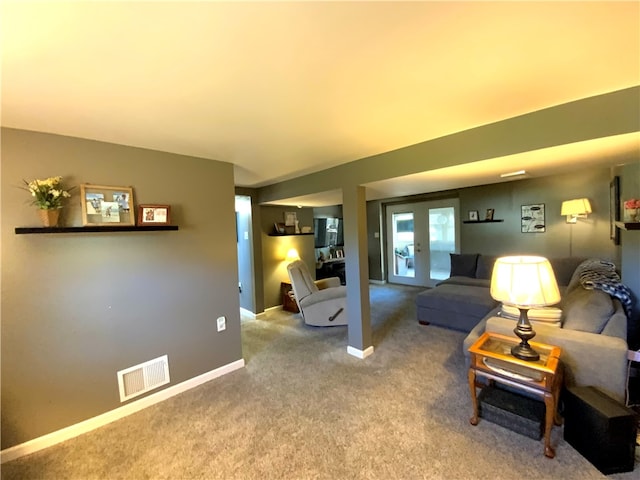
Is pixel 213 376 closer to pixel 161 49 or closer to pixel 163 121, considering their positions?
pixel 163 121

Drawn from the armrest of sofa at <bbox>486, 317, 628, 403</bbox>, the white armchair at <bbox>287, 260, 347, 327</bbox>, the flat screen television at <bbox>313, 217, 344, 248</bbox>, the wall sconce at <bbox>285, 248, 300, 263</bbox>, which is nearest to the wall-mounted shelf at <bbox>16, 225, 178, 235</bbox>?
the white armchair at <bbox>287, 260, 347, 327</bbox>

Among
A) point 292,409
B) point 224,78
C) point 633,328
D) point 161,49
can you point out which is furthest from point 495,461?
point 161,49

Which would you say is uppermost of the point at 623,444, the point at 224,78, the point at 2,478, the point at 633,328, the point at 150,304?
the point at 224,78

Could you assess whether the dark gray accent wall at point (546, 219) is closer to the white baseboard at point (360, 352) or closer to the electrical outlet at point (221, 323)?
the white baseboard at point (360, 352)

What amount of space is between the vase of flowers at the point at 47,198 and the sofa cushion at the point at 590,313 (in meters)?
3.85

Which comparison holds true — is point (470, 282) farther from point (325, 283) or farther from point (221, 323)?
point (221, 323)

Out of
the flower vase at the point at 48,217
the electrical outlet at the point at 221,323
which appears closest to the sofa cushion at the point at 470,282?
the electrical outlet at the point at 221,323

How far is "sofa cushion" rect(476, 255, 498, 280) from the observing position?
4.89m

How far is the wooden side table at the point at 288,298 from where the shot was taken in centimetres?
491

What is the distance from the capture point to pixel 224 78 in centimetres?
140

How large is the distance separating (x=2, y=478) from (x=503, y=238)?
21.3 ft

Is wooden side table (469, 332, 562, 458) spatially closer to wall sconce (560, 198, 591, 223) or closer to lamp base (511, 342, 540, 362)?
lamp base (511, 342, 540, 362)

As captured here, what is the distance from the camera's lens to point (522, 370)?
6.15 feet

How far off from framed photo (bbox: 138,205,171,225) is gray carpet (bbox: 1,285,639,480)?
158 centimetres
